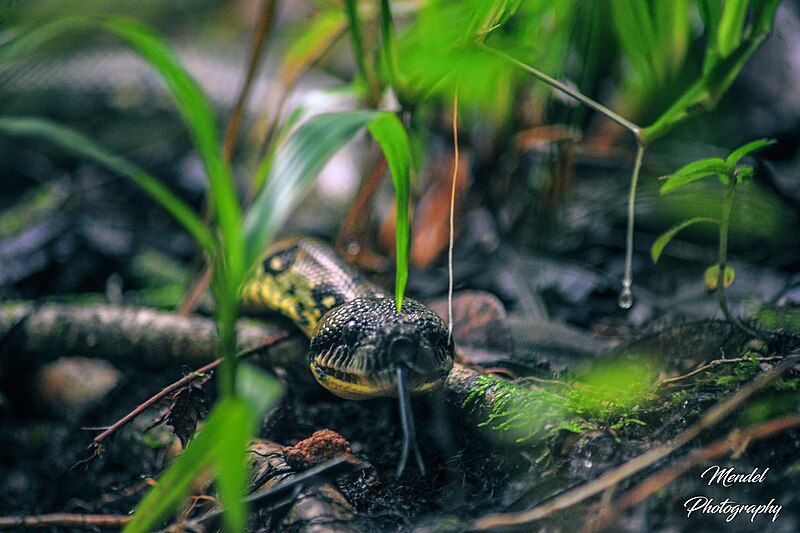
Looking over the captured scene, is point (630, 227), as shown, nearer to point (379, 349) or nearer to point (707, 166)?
point (707, 166)

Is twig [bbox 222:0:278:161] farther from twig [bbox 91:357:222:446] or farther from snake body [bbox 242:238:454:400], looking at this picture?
twig [bbox 91:357:222:446]

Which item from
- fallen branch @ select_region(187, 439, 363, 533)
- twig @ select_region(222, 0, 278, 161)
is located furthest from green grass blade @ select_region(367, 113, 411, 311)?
twig @ select_region(222, 0, 278, 161)

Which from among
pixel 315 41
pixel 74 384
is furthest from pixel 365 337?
pixel 315 41

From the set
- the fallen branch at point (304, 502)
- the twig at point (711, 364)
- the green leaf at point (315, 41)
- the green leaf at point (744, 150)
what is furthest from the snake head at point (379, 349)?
the green leaf at point (315, 41)

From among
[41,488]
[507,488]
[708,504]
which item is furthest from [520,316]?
[41,488]

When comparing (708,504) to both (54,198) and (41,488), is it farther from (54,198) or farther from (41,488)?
(54,198)

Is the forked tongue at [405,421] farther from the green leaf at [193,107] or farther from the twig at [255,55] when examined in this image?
the twig at [255,55]
